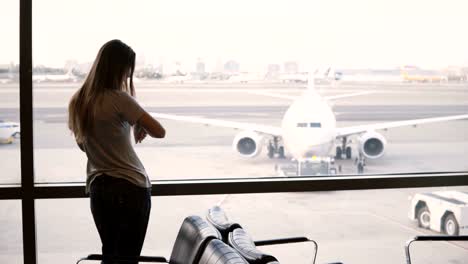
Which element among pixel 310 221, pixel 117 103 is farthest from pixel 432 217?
pixel 117 103

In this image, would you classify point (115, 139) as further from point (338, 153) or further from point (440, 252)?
point (338, 153)

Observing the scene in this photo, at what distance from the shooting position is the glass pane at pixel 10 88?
122 inches

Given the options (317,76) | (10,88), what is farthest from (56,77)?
(317,76)

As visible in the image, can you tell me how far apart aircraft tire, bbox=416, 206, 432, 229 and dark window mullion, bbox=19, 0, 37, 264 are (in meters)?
2.97

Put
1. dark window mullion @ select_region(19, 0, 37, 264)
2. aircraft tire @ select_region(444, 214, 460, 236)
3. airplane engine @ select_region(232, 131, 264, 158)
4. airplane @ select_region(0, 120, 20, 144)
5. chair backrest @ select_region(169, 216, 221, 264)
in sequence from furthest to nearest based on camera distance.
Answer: airplane engine @ select_region(232, 131, 264, 158) < aircraft tire @ select_region(444, 214, 460, 236) < airplane @ select_region(0, 120, 20, 144) < dark window mullion @ select_region(19, 0, 37, 264) < chair backrest @ select_region(169, 216, 221, 264)

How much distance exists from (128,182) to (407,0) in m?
2.89

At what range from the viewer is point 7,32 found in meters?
3.15

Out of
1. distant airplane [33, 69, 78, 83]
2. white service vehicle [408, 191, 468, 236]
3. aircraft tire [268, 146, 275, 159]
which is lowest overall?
white service vehicle [408, 191, 468, 236]

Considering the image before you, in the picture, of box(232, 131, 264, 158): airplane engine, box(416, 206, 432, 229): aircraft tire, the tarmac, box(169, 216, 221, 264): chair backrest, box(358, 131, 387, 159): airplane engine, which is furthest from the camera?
box(358, 131, 387, 159): airplane engine

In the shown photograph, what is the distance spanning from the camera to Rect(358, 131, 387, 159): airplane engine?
556 cm

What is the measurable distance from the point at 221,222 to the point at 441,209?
313 centimetres

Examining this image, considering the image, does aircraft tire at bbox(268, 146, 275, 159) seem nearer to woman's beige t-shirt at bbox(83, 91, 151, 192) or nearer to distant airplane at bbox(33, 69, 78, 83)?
distant airplane at bbox(33, 69, 78, 83)

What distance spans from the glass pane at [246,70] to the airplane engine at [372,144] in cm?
38

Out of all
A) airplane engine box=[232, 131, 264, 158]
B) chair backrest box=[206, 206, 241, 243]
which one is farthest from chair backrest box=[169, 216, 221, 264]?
airplane engine box=[232, 131, 264, 158]
